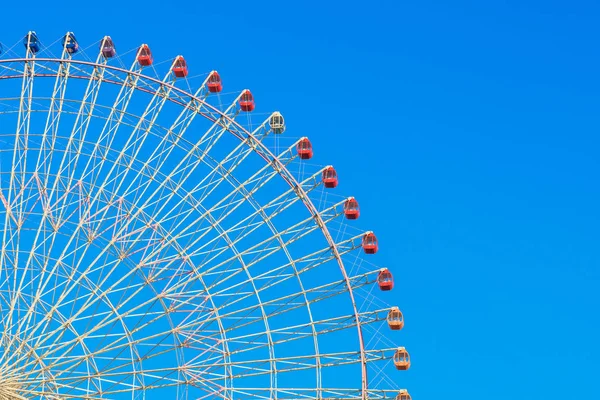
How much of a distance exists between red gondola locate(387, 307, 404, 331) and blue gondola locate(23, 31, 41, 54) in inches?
796

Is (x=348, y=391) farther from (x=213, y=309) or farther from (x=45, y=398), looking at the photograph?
(x=45, y=398)

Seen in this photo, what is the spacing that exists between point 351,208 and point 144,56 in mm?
11693

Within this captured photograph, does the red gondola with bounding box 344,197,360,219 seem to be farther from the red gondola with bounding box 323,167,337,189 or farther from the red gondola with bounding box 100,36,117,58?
the red gondola with bounding box 100,36,117,58

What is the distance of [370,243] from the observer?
96438 millimetres

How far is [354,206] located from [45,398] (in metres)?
17.1

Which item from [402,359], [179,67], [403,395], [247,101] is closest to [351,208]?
[247,101]

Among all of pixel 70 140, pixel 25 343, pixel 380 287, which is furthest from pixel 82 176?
pixel 380 287

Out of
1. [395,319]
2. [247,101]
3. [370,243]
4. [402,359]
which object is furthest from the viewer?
[247,101]

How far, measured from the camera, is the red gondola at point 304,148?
318ft

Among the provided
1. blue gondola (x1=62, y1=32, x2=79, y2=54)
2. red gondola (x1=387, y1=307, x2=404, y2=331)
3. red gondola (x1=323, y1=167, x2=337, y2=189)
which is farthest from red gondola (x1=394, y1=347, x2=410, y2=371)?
blue gondola (x1=62, y1=32, x2=79, y2=54)

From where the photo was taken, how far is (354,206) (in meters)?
96.8

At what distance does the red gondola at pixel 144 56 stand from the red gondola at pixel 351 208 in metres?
11.1

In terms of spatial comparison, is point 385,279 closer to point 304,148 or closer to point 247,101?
point 304,148

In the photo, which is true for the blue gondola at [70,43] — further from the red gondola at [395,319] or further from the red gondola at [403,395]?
the red gondola at [403,395]
